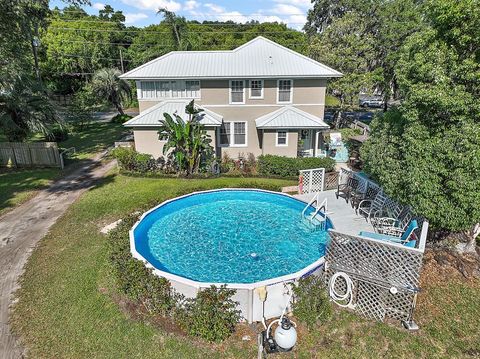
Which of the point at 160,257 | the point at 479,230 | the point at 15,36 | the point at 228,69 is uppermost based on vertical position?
the point at 15,36

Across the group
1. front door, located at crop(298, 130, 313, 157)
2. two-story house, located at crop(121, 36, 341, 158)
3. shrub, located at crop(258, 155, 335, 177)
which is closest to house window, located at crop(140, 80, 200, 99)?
two-story house, located at crop(121, 36, 341, 158)

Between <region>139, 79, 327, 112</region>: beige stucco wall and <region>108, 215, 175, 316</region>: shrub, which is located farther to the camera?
<region>139, 79, 327, 112</region>: beige stucco wall

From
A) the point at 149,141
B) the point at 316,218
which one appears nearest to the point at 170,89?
the point at 149,141

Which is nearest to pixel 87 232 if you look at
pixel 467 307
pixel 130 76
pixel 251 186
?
pixel 251 186

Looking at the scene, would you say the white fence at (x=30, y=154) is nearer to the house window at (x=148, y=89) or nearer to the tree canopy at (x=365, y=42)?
the house window at (x=148, y=89)

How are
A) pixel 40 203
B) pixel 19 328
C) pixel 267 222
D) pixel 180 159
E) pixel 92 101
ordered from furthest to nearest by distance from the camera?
pixel 92 101 → pixel 180 159 → pixel 40 203 → pixel 267 222 → pixel 19 328

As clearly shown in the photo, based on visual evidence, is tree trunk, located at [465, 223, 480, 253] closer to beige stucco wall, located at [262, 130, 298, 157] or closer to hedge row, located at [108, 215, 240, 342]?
hedge row, located at [108, 215, 240, 342]

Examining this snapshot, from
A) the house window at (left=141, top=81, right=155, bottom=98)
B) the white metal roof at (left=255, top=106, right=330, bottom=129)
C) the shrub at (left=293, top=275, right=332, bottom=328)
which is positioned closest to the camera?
the shrub at (left=293, top=275, right=332, bottom=328)

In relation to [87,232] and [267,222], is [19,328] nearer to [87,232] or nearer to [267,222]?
[87,232]
